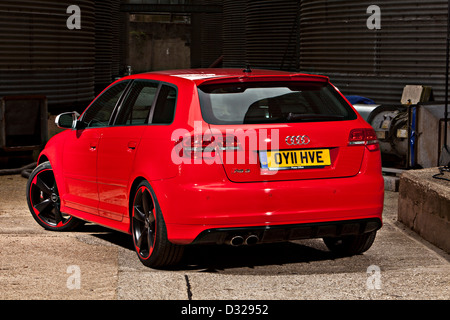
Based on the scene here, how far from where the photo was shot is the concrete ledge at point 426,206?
7344 millimetres

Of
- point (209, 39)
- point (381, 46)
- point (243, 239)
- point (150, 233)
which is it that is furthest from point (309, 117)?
point (209, 39)

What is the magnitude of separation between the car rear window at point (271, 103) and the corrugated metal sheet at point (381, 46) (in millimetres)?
8578

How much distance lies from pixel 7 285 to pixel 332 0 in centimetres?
1179

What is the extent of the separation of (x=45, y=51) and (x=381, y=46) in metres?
6.13

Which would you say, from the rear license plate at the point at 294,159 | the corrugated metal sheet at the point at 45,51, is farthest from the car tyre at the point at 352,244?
the corrugated metal sheet at the point at 45,51

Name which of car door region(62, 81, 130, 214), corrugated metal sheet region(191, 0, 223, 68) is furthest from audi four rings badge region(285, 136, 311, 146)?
corrugated metal sheet region(191, 0, 223, 68)

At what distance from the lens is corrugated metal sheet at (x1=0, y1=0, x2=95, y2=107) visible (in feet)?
48.9

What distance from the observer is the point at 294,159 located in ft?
19.7

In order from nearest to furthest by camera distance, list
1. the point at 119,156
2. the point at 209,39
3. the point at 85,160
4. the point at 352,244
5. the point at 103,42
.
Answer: the point at 119,156, the point at 352,244, the point at 85,160, the point at 103,42, the point at 209,39

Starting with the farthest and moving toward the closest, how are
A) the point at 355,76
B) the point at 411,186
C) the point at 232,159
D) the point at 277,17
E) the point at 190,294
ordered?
the point at 277,17 → the point at 355,76 → the point at 411,186 → the point at 232,159 → the point at 190,294

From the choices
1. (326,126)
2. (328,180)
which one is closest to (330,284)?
(328,180)

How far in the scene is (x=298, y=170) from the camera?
6000 mm

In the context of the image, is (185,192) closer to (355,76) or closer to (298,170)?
(298,170)

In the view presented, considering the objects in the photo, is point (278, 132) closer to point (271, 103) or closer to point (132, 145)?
point (271, 103)
